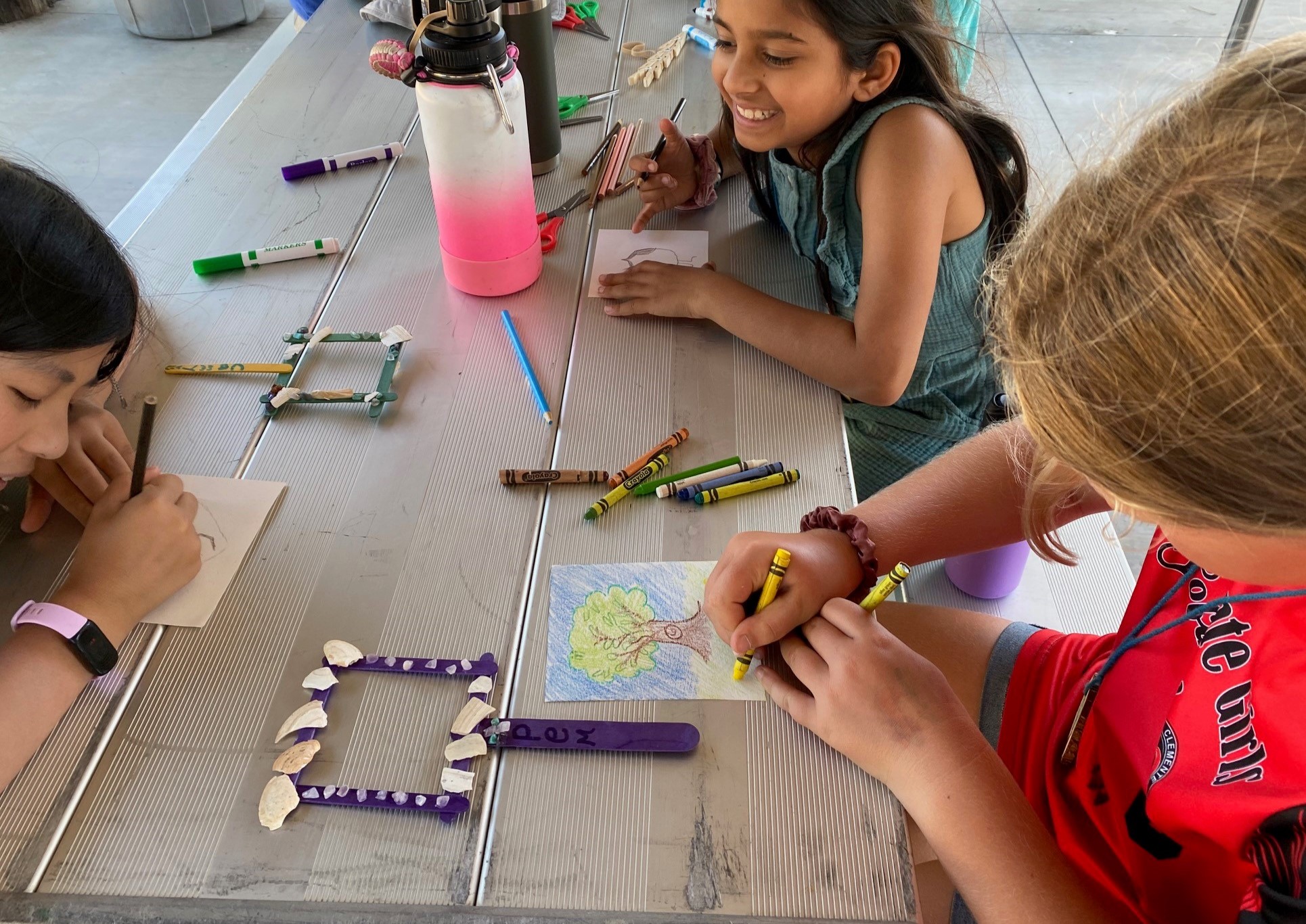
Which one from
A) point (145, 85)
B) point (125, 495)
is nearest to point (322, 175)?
point (125, 495)

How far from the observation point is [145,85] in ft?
10.9

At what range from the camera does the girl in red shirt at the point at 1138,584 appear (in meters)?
0.44

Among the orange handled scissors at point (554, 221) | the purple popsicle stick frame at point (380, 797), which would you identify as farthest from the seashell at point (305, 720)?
the orange handled scissors at point (554, 221)

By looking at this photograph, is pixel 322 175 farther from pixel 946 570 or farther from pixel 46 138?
pixel 46 138

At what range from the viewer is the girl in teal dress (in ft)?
3.15

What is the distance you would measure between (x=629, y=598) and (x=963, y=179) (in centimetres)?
62

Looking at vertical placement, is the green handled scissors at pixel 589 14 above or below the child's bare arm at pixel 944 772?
above

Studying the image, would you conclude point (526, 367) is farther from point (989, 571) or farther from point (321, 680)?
point (989, 571)

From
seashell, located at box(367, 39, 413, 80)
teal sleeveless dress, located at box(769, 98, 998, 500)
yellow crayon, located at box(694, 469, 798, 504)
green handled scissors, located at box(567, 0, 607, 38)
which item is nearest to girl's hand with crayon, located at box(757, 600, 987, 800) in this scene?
yellow crayon, located at box(694, 469, 798, 504)

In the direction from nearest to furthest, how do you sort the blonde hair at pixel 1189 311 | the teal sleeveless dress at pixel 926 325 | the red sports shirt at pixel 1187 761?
the blonde hair at pixel 1189 311 → the red sports shirt at pixel 1187 761 → the teal sleeveless dress at pixel 926 325

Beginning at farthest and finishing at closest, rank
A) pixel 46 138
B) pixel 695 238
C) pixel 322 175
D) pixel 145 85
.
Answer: pixel 145 85 < pixel 46 138 < pixel 322 175 < pixel 695 238

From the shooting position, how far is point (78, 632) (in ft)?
2.25

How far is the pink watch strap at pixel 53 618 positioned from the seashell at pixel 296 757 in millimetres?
193

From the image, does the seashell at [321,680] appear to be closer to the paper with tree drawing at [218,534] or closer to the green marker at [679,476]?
the paper with tree drawing at [218,534]
